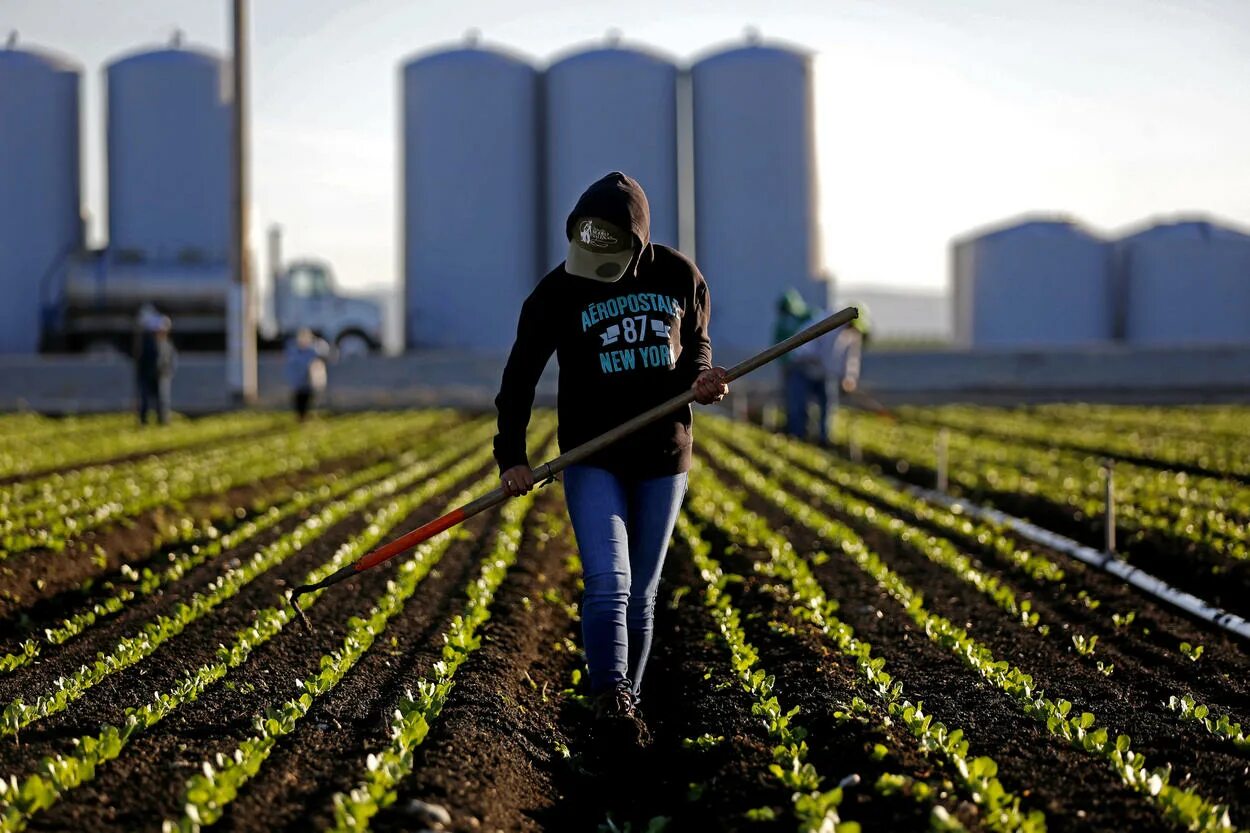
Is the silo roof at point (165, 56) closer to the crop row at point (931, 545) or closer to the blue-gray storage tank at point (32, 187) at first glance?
the blue-gray storage tank at point (32, 187)

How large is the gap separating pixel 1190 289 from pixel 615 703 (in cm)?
3624

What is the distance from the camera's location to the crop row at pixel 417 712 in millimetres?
3562

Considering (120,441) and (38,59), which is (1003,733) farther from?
(38,59)

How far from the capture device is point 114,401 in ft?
88.8

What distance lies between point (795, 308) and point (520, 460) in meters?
10.7

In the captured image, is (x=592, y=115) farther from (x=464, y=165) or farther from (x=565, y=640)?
(x=565, y=640)

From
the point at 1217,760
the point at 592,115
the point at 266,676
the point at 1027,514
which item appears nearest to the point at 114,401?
the point at 592,115

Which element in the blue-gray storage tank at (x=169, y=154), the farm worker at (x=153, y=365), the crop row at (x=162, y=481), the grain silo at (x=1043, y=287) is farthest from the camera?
the grain silo at (x=1043, y=287)

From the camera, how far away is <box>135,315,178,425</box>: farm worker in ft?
63.9

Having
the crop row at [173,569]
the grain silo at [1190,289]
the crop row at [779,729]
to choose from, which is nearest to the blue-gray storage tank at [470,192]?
the grain silo at [1190,289]

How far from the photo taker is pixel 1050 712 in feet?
14.9

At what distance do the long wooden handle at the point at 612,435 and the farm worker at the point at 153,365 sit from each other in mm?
15225

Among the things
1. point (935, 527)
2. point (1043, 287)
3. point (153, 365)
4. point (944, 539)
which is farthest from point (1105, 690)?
point (1043, 287)

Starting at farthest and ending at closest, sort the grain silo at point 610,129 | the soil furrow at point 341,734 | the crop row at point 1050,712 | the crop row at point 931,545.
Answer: the grain silo at point 610,129 < the crop row at point 931,545 < the soil furrow at point 341,734 < the crop row at point 1050,712
